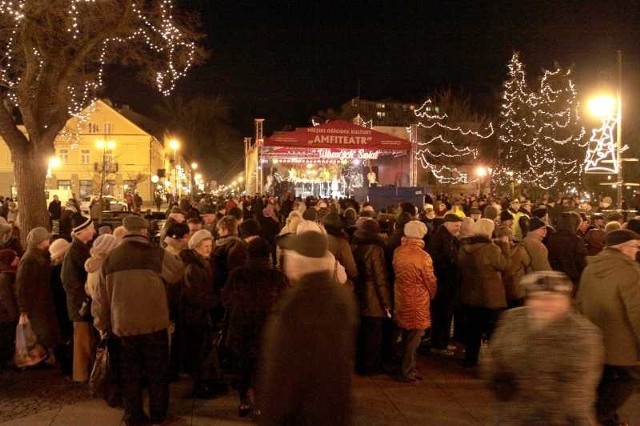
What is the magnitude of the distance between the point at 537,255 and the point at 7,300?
6.11m

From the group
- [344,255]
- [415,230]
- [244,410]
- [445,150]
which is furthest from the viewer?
[445,150]

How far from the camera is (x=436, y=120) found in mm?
44500

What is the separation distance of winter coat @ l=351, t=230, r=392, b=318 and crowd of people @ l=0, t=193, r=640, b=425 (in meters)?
0.02

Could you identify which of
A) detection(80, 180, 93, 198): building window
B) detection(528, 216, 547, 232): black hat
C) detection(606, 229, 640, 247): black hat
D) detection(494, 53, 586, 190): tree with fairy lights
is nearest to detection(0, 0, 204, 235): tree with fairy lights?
detection(528, 216, 547, 232): black hat

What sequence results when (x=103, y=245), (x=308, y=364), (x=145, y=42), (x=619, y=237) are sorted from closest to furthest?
(x=308, y=364) < (x=619, y=237) < (x=103, y=245) < (x=145, y=42)

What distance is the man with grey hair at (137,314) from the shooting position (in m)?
5.46

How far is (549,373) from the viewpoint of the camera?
130 inches

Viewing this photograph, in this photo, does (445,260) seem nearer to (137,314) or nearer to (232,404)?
(232,404)

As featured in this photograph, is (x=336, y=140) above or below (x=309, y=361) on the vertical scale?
above

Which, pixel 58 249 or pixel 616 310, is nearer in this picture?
pixel 616 310

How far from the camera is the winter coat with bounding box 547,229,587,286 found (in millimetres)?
8742

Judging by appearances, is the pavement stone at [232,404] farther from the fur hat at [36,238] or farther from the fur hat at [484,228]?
the fur hat at [484,228]

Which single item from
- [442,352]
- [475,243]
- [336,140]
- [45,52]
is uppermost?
[45,52]

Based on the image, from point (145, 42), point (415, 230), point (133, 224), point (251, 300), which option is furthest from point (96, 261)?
point (145, 42)
